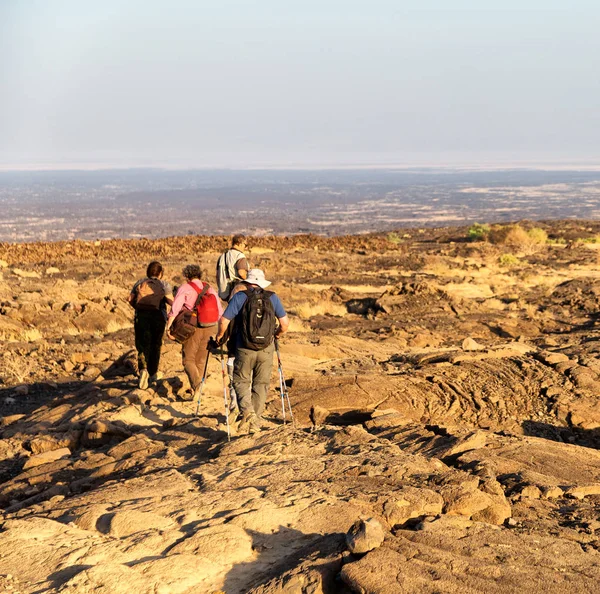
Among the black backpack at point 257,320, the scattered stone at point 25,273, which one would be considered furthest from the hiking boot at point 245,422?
the scattered stone at point 25,273

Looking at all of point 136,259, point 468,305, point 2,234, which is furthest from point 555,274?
point 2,234

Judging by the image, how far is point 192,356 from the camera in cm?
1041

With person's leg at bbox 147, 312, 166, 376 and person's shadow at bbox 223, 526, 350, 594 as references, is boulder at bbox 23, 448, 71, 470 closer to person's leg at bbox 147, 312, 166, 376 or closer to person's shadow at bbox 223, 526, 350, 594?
person's leg at bbox 147, 312, 166, 376

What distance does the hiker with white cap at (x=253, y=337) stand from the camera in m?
8.32

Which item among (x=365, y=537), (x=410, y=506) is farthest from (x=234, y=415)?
(x=365, y=537)

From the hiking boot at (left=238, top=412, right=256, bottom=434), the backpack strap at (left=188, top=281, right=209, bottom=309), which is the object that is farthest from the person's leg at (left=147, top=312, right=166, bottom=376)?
the hiking boot at (left=238, top=412, right=256, bottom=434)

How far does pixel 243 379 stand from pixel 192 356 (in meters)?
1.92

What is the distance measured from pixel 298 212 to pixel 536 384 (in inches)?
3432

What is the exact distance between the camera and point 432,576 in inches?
188

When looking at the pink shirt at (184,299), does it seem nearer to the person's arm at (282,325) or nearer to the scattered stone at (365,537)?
the person's arm at (282,325)

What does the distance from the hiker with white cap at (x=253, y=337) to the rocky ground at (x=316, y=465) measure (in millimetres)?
517

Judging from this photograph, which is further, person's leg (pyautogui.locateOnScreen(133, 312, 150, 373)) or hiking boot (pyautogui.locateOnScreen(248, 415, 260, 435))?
person's leg (pyautogui.locateOnScreen(133, 312, 150, 373))

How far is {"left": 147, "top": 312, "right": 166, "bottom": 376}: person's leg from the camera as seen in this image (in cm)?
1115

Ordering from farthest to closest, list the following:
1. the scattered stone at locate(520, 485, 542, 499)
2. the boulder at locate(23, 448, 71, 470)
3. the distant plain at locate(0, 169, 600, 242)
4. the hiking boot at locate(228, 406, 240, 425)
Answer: the distant plain at locate(0, 169, 600, 242) → the boulder at locate(23, 448, 71, 470) → the hiking boot at locate(228, 406, 240, 425) → the scattered stone at locate(520, 485, 542, 499)
